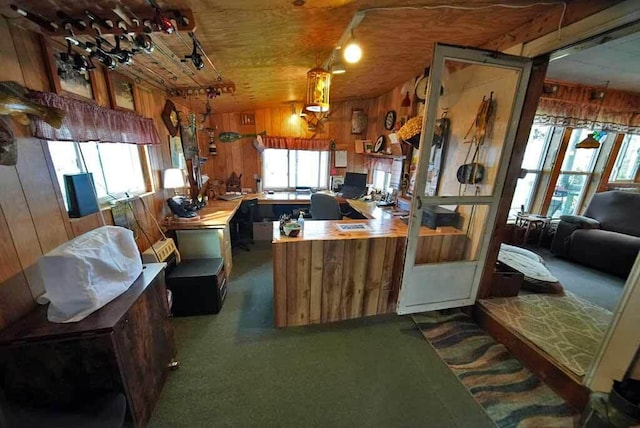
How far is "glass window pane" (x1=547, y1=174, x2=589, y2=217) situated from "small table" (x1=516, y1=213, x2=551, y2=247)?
1.72ft

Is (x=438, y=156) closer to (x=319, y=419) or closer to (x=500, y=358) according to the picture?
(x=500, y=358)

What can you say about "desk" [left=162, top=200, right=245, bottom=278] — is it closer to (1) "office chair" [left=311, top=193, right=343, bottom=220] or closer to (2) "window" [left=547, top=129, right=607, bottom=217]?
(1) "office chair" [left=311, top=193, right=343, bottom=220]

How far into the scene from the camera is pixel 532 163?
13.6 ft

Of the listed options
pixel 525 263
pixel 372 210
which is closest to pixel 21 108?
pixel 372 210

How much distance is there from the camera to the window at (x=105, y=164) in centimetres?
155

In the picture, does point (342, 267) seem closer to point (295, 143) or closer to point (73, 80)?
point (73, 80)

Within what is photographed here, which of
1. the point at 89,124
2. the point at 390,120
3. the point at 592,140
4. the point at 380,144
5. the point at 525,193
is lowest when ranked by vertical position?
the point at 525,193

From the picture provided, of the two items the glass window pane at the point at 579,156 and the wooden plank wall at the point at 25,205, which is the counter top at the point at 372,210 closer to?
the wooden plank wall at the point at 25,205

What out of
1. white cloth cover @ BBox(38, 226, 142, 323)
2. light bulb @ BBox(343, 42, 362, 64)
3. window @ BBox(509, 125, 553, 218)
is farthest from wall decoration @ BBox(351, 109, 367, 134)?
white cloth cover @ BBox(38, 226, 142, 323)

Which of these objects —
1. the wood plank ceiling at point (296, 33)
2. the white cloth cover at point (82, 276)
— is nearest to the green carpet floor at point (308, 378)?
the white cloth cover at point (82, 276)

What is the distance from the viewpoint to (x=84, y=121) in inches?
60.6

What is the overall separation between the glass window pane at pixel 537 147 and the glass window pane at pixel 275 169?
4.20 meters

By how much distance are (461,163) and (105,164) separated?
3199 mm

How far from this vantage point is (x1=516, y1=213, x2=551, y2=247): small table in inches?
157
